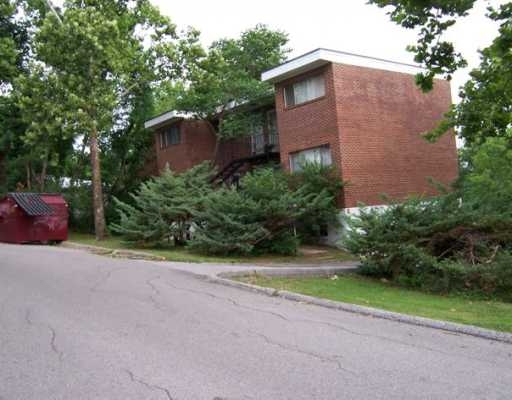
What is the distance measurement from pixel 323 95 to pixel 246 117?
6251 millimetres

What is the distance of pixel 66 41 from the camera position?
72.6ft

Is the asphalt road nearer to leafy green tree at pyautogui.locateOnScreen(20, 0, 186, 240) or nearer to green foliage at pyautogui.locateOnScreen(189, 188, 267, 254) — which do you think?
green foliage at pyautogui.locateOnScreen(189, 188, 267, 254)

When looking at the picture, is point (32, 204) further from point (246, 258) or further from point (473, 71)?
point (473, 71)

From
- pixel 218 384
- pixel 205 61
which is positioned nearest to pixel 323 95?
pixel 205 61

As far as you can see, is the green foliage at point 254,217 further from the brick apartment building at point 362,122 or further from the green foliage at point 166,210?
the brick apartment building at point 362,122

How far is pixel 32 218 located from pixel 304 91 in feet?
40.1

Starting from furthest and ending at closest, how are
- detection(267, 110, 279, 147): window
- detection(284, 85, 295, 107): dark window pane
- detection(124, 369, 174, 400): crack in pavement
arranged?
detection(267, 110, 279, 147): window, detection(284, 85, 295, 107): dark window pane, detection(124, 369, 174, 400): crack in pavement

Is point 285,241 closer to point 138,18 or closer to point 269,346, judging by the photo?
point 269,346

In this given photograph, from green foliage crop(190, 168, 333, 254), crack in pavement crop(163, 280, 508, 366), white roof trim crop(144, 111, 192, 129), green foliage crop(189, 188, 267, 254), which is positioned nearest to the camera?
crack in pavement crop(163, 280, 508, 366)

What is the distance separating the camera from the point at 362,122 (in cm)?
2078

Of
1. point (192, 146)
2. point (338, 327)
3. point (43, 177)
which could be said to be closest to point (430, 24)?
point (338, 327)

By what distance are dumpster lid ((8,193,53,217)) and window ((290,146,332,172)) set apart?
1038 centimetres

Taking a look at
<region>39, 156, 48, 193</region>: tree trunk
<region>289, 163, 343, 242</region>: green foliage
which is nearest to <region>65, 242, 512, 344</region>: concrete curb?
<region>289, 163, 343, 242</region>: green foliage

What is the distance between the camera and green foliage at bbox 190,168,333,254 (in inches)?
677
